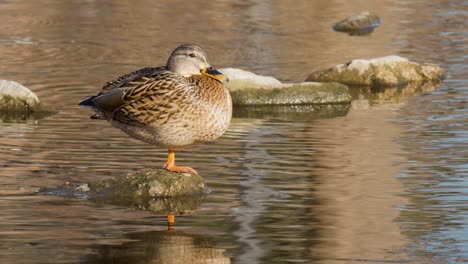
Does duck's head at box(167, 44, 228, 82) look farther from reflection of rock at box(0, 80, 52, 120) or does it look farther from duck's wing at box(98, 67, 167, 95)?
reflection of rock at box(0, 80, 52, 120)

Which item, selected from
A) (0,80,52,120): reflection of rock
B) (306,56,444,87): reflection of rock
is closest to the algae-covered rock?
(306,56,444,87): reflection of rock

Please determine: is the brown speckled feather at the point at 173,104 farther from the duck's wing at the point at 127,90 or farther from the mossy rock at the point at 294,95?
the mossy rock at the point at 294,95

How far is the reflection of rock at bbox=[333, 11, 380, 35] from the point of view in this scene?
2534cm

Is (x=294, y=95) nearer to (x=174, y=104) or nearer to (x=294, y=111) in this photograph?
(x=294, y=111)

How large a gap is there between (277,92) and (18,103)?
3.28m

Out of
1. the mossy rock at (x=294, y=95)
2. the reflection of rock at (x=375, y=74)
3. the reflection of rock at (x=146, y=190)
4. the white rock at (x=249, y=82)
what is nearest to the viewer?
the reflection of rock at (x=146, y=190)

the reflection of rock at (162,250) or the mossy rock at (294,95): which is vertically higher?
the mossy rock at (294,95)

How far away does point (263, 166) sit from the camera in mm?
12188

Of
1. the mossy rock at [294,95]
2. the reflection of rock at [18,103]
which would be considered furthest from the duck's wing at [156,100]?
the mossy rock at [294,95]

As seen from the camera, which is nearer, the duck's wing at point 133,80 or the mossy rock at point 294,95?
the duck's wing at point 133,80

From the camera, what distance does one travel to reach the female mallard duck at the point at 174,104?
10.6 metres

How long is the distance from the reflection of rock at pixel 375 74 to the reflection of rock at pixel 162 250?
9252mm

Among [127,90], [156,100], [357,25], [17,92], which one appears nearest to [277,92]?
[17,92]

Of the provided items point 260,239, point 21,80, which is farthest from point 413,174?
point 21,80
